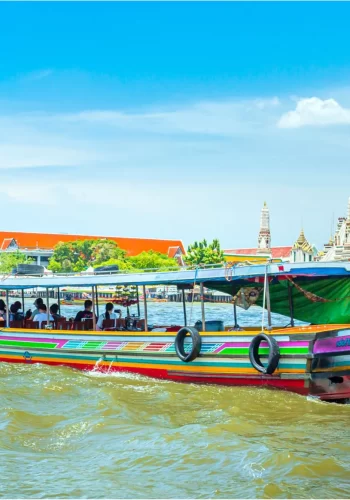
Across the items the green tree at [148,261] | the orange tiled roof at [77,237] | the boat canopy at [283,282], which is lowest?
the boat canopy at [283,282]

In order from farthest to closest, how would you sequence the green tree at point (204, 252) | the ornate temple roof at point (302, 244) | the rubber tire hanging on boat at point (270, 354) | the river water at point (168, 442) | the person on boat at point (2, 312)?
the ornate temple roof at point (302, 244) < the green tree at point (204, 252) < the person on boat at point (2, 312) < the rubber tire hanging on boat at point (270, 354) < the river water at point (168, 442)

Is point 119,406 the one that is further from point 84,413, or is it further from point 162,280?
point 162,280

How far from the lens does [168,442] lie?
27.5ft

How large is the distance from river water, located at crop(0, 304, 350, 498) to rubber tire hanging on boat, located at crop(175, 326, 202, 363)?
494mm

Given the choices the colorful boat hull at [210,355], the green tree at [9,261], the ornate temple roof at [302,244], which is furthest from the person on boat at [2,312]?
the ornate temple roof at [302,244]

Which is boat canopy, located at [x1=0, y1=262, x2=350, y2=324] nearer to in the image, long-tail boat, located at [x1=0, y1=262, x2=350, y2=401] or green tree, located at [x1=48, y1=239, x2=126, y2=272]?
long-tail boat, located at [x1=0, y1=262, x2=350, y2=401]

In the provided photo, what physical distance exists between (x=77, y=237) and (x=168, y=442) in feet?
319

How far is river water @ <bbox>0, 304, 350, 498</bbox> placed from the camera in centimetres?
694

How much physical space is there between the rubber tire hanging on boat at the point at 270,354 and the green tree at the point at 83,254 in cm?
6787

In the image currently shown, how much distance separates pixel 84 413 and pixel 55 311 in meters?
5.52

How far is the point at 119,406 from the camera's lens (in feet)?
33.6

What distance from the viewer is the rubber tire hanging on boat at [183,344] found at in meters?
11.5

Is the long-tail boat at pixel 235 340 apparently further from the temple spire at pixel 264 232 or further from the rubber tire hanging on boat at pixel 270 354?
the temple spire at pixel 264 232

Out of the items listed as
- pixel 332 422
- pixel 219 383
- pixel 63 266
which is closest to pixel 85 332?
pixel 219 383
